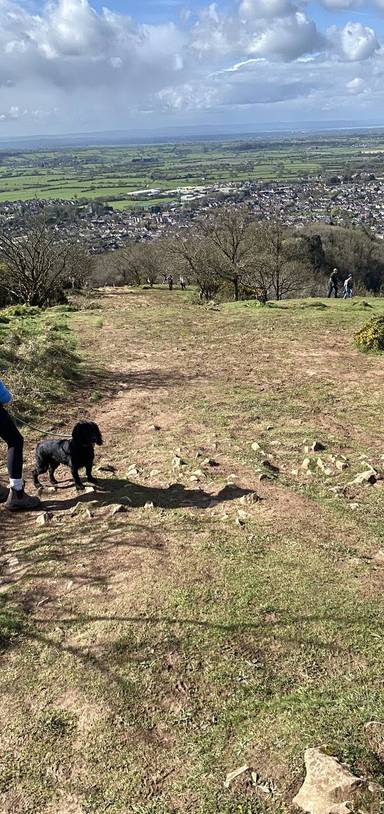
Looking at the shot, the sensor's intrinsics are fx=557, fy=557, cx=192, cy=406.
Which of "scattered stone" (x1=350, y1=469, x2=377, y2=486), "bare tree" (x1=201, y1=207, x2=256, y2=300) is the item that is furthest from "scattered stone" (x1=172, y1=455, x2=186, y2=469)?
"bare tree" (x1=201, y1=207, x2=256, y2=300)

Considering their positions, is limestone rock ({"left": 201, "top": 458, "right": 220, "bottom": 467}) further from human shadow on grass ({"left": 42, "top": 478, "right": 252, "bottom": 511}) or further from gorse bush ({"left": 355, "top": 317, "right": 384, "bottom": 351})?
gorse bush ({"left": 355, "top": 317, "right": 384, "bottom": 351})

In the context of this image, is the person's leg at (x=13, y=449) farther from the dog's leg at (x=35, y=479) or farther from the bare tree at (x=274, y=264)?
the bare tree at (x=274, y=264)

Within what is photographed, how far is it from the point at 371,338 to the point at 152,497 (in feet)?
30.8

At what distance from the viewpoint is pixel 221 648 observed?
4.09m

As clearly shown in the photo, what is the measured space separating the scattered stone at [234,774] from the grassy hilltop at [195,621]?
0.12 feet

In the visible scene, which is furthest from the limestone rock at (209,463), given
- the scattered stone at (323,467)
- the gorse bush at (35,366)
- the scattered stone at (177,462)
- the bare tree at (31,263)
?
the bare tree at (31,263)

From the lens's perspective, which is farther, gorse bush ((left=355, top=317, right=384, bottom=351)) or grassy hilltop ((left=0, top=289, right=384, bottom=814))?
gorse bush ((left=355, top=317, right=384, bottom=351))

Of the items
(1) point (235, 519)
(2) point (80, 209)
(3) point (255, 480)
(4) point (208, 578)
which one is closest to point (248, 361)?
(3) point (255, 480)

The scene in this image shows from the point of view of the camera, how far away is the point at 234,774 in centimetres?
313

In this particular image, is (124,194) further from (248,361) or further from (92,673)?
(92,673)

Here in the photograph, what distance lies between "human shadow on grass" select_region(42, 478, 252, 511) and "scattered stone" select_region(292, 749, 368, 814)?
3.47 metres

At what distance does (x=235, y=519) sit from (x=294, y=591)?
1.38 metres

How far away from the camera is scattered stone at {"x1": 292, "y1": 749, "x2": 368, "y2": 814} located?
2.85 m

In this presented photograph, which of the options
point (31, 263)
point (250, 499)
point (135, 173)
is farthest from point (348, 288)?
point (135, 173)
